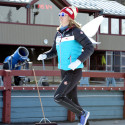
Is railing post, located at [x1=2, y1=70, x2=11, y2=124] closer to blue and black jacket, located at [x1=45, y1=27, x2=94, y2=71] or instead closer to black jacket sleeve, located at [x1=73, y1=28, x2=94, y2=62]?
blue and black jacket, located at [x1=45, y1=27, x2=94, y2=71]

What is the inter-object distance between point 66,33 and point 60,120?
3.01 metres

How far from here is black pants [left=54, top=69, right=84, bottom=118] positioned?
17.3 ft

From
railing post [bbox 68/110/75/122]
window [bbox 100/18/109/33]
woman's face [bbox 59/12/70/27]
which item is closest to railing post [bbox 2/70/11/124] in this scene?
railing post [bbox 68/110/75/122]

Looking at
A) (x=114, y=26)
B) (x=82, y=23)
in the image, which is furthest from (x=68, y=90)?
(x=114, y=26)

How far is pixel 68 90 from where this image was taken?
5312 millimetres

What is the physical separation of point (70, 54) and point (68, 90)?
53 cm

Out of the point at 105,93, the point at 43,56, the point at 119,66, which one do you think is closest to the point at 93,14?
the point at 119,66

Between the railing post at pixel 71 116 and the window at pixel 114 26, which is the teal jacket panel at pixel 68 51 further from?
the window at pixel 114 26

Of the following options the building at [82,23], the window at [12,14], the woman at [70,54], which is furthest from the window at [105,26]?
the woman at [70,54]

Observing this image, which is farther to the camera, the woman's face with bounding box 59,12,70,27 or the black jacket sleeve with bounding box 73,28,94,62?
the woman's face with bounding box 59,12,70,27

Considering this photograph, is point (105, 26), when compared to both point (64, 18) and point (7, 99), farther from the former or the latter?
point (64, 18)

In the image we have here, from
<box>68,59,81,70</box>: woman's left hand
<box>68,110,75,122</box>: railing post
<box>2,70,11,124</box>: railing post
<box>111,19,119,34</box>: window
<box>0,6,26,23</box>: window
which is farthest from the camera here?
<box>111,19,119,34</box>: window

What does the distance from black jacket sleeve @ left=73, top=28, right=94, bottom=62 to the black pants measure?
313 mm

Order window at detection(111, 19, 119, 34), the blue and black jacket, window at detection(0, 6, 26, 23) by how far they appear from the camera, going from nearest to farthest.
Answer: the blue and black jacket, window at detection(0, 6, 26, 23), window at detection(111, 19, 119, 34)
